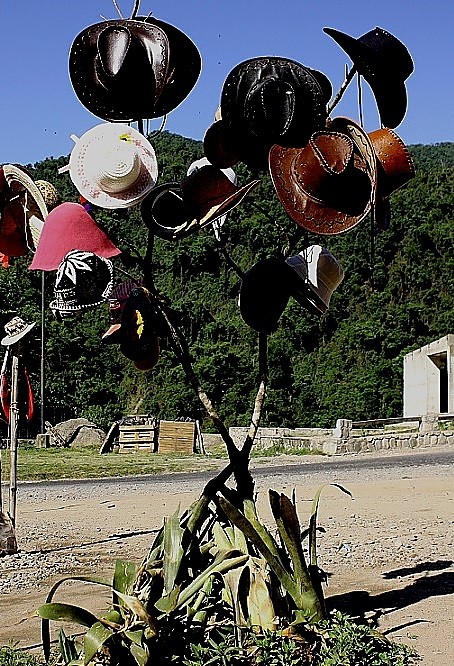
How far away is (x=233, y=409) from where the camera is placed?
41.9m

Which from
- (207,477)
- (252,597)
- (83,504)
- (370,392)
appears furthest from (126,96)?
(370,392)

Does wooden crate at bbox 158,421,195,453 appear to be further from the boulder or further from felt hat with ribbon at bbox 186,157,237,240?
felt hat with ribbon at bbox 186,157,237,240

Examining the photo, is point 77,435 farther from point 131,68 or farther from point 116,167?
point 131,68

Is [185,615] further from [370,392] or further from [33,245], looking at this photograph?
[370,392]

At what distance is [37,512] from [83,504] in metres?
1.24

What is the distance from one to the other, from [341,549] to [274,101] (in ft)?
17.0

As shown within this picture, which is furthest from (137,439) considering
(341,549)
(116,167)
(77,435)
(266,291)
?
(116,167)

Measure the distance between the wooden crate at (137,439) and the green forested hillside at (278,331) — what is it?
201 inches

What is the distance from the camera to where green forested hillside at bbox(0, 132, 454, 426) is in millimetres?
43344

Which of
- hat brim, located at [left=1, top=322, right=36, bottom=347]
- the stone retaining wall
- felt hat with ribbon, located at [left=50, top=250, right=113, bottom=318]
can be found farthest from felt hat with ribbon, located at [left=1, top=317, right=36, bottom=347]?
the stone retaining wall

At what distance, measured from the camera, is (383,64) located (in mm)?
5086

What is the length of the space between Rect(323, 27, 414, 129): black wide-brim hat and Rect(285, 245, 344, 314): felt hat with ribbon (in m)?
0.95

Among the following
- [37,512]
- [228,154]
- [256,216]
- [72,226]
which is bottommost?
[37,512]

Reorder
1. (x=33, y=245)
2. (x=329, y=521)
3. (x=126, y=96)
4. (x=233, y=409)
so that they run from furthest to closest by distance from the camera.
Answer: (x=233, y=409) → (x=329, y=521) → (x=33, y=245) → (x=126, y=96)
